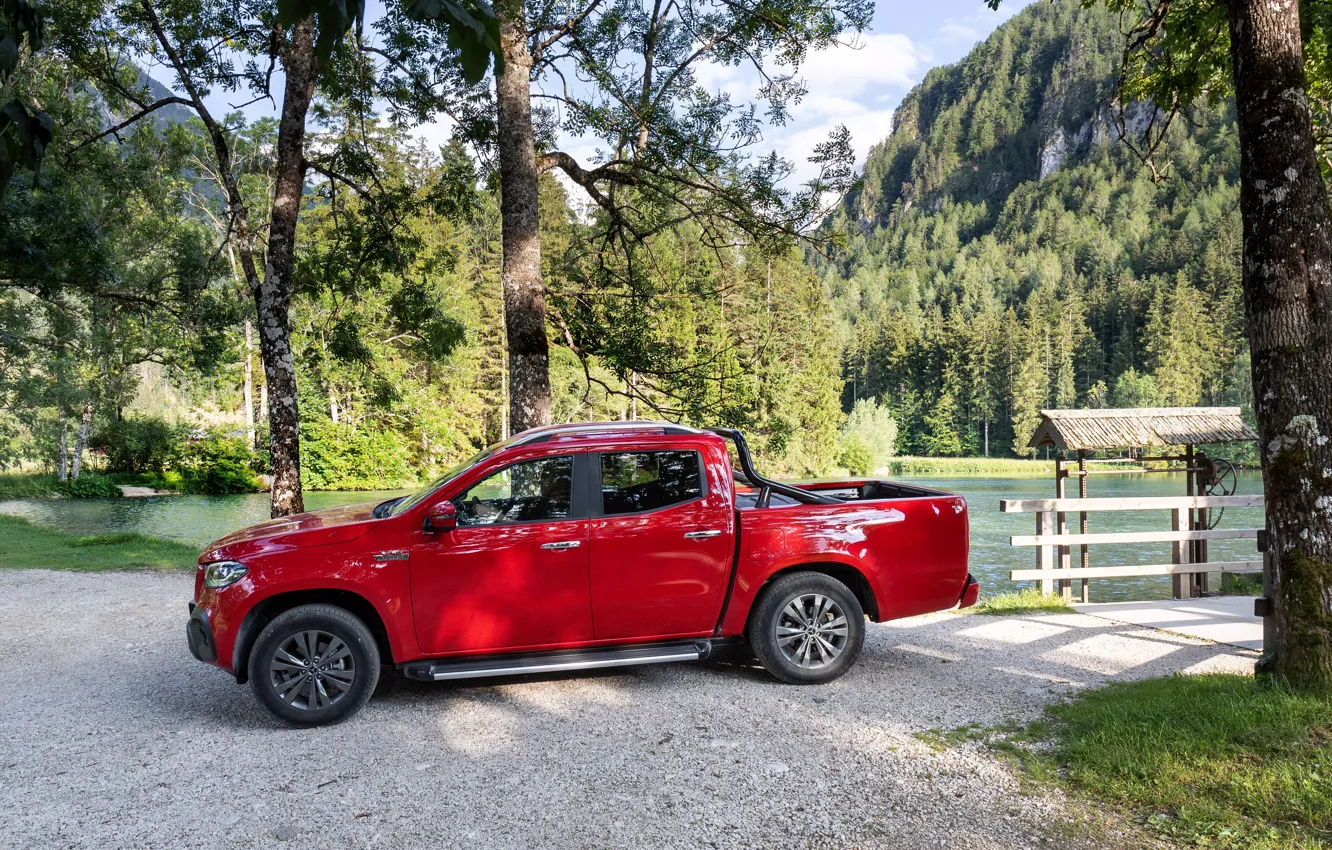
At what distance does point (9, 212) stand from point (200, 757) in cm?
1290

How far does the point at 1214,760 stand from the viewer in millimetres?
4223

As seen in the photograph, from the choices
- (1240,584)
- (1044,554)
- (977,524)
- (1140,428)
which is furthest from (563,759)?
(977,524)

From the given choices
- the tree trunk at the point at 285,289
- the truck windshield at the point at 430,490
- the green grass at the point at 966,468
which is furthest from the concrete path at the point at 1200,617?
the green grass at the point at 966,468

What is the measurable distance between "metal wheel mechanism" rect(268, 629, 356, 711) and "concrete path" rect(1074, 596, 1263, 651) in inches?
285

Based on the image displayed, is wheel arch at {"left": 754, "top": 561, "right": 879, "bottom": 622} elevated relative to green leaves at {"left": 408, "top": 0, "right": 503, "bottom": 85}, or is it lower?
lower

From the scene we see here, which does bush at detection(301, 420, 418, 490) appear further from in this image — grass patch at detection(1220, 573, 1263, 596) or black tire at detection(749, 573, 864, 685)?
black tire at detection(749, 573, 864, 685)

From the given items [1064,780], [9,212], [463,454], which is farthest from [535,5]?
[463,454]

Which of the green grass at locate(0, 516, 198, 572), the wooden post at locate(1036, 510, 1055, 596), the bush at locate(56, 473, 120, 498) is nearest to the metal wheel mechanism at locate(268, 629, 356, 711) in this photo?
the wooden post at locate(1036, 510, 1055, 596)

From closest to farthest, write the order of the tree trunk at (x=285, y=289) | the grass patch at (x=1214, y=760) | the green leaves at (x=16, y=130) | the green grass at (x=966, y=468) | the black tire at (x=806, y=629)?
1. the green leaves at (x=16, y=130)
2. the grass patch at (x=1214, y=760)
3. the black tire at (x=806, y=629)
4. the tree trunk at (x=285, y=289)
5. the green grass at (x=966, y=468)

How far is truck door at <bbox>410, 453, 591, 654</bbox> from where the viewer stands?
5.46 meters

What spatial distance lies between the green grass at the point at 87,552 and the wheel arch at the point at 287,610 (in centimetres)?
952

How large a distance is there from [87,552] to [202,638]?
12053 mm

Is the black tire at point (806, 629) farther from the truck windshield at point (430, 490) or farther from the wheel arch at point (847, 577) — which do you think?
the truck windshield at point (430, 490)

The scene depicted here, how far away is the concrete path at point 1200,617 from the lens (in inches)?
302
